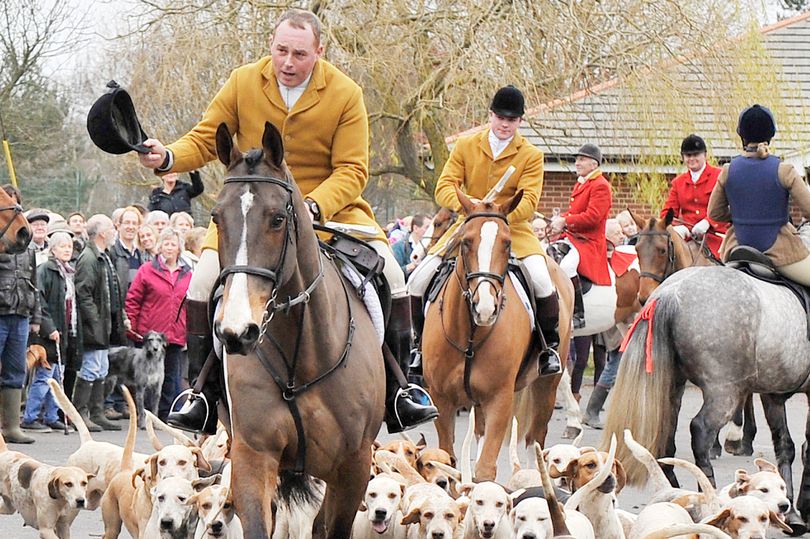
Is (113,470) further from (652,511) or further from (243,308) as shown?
(243,308)

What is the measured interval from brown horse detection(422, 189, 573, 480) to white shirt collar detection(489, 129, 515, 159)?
0.92m

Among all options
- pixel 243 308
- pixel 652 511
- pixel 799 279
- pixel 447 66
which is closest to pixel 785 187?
pixel 799 279

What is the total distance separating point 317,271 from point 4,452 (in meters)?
3.75

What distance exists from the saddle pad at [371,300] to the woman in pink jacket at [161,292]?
23.9ft

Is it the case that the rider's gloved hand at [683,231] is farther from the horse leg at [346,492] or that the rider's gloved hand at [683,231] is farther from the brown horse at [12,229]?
the horse leg at [346,492]

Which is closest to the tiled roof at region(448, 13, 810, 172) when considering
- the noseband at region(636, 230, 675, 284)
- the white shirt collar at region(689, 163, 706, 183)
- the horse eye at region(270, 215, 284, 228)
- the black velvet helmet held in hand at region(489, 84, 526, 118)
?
the white shirt collar at region(689, 163, 706, 183)

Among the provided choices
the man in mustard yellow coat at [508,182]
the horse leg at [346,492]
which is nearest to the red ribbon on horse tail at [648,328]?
→ the man in mustard yellow coat at [508,182]

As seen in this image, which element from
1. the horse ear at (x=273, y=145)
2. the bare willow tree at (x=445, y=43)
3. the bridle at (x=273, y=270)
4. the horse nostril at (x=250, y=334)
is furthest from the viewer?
the bare willow tree at (x=445, y=43)

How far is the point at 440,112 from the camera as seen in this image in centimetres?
2297

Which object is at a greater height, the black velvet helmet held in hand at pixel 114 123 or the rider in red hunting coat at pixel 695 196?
the black velvet helmet held in hand at pixel 114 123

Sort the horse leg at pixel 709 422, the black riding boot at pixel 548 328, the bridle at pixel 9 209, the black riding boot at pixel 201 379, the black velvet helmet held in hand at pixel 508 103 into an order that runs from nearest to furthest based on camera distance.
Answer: the black riding boot at pixel 201 379 → the horse leg at pixel 709 422 → the black riding boot at pixel 548 328 → the black velvet helmet held in hand at pixel 508 103 → the bridle at pixel 9 209

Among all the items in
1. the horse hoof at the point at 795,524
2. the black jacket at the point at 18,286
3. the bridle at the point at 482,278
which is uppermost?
the bridle at the point at 482,278

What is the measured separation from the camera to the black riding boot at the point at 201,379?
662cm

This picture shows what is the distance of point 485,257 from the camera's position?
902cm
